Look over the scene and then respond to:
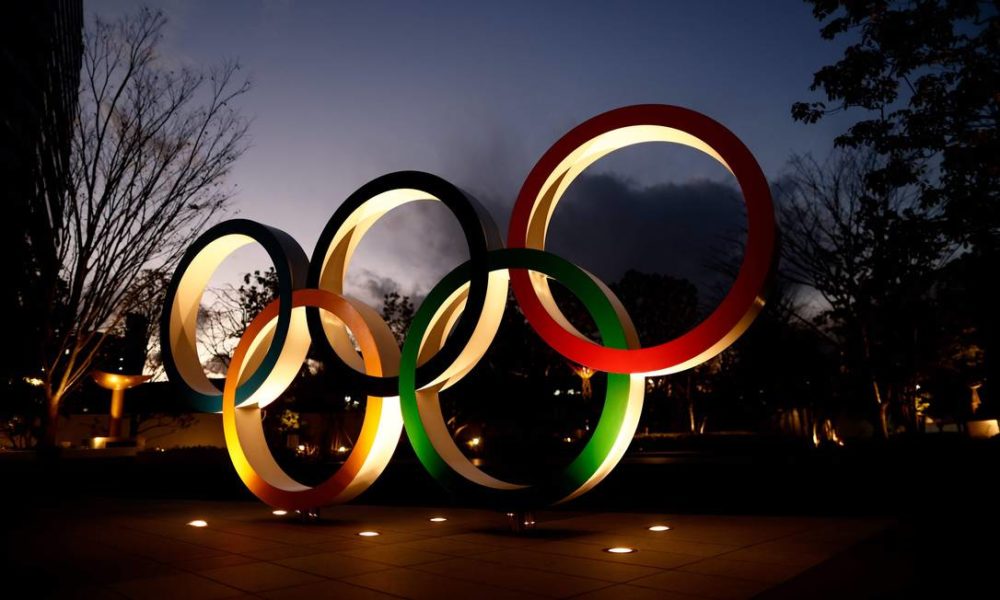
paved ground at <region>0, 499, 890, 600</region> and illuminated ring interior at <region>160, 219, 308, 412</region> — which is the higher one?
illuminated ring interior at <region>160, 219, 308, 412</region>

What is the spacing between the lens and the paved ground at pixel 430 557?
5.61 meters

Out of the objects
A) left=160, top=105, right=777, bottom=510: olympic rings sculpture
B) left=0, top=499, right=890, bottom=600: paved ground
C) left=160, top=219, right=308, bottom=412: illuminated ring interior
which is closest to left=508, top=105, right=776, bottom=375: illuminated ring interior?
left=160, top=105, right=777, bottom=510: olympic rings sculpture

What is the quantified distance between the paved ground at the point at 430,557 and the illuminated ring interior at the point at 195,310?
6.49 feet

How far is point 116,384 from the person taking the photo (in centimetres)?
2022

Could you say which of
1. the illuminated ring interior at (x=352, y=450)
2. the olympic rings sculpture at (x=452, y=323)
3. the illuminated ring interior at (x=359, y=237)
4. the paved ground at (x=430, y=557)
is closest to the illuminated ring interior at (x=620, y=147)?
the olympic rings sculpture at (x=452, y=323)

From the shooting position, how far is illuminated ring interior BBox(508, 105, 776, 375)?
22.6ft

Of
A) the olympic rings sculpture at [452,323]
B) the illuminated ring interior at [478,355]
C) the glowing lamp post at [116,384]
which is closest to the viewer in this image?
the olympic rings sculpture at [452,323]

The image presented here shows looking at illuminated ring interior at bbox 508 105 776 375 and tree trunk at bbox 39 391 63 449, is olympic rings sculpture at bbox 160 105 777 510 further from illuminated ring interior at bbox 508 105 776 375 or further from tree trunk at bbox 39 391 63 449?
tree trunk at bbox 39 391 63 449

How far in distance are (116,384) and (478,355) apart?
1579 cm

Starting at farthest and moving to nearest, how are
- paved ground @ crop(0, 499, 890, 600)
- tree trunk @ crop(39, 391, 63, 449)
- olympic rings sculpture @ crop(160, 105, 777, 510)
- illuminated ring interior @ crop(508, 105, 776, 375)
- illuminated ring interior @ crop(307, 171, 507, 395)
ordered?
tree trunk @ crop(39, 391, 63, 449)
illuminated ring interior @ crop(307, 171, 507, 395)
olympic rings sculpture @ crop(160, 105, 777, 510)
illuminated ring interior @ crop(508, 105, 776, 375)
paved ground @ crop(0, 499, 890, 600)

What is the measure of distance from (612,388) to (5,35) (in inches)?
639

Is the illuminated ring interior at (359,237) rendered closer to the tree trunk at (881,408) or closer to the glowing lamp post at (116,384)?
the glowing lamp post at (116,384)

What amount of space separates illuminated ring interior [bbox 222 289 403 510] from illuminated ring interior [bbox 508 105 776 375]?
2.42m

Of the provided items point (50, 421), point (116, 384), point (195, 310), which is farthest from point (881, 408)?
point (116, 384)
